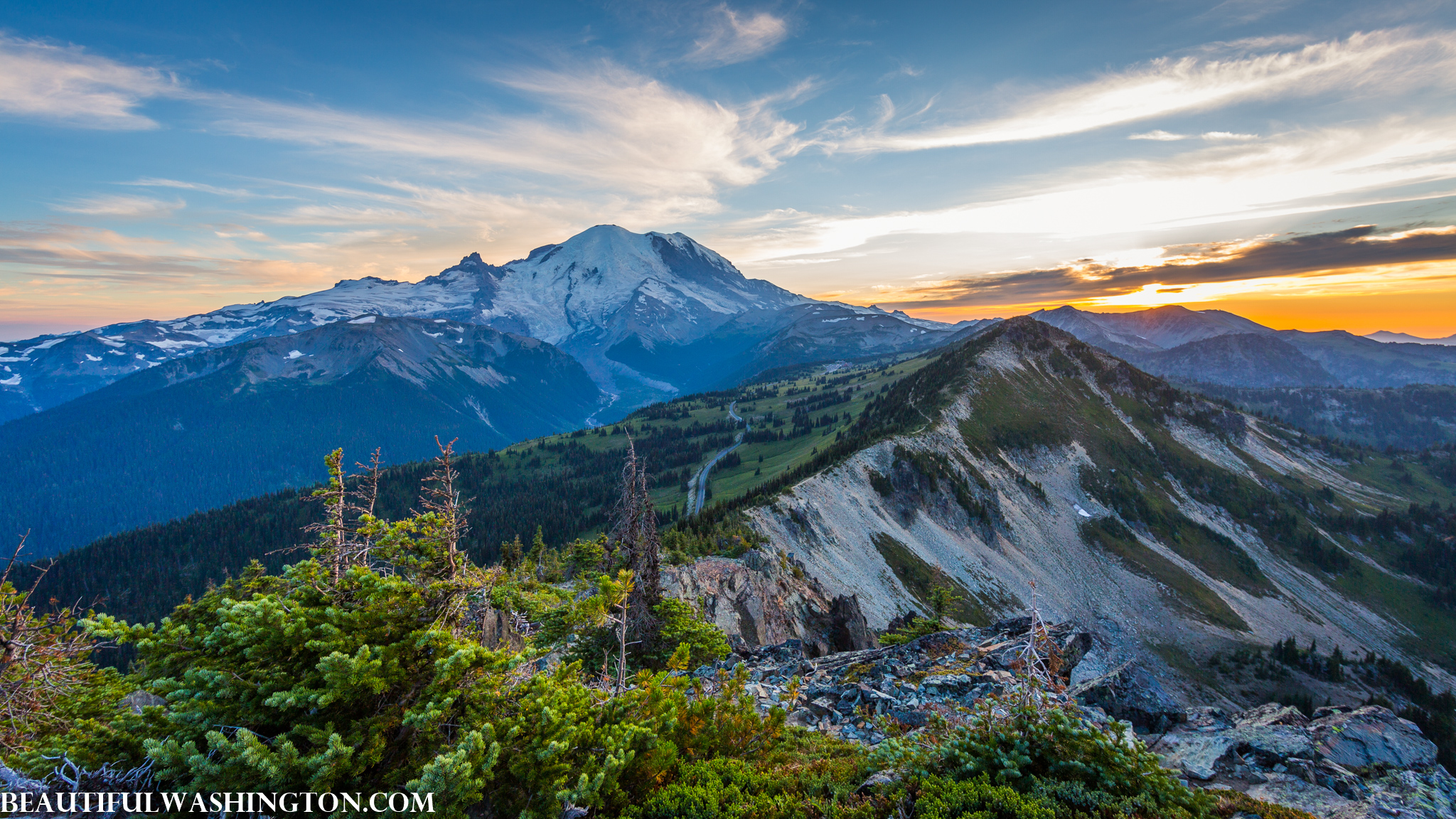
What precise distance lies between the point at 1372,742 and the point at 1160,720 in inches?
216

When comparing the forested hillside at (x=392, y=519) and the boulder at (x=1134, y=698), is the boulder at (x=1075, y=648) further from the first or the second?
the forested hillside at (x=392, y=519)

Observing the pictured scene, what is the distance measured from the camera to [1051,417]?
136625mm

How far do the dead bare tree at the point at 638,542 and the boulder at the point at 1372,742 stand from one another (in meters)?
23.2

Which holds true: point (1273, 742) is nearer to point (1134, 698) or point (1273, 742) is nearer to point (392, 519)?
point (1134, 698)

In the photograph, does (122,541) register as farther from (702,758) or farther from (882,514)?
(702,758)

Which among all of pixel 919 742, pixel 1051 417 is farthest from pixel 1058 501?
pixel 919 742

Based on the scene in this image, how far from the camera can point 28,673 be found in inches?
483

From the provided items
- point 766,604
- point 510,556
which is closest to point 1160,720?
point 766,604

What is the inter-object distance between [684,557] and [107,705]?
39.3 meters

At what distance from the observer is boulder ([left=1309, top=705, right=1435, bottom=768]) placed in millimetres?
16422

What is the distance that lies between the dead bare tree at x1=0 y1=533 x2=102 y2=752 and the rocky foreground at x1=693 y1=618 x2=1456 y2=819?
57.8ft

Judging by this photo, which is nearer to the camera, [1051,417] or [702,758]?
[702,758]

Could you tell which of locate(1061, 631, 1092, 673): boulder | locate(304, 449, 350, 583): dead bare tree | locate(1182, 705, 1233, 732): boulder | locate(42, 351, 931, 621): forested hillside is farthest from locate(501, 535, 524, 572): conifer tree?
locate(42, 351, 931, 621): forested hillside

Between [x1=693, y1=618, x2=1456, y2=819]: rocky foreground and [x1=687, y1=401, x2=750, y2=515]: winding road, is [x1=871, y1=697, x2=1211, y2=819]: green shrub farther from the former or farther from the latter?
[x1=687, y1=401, x2=750, y2=515]: winding road
